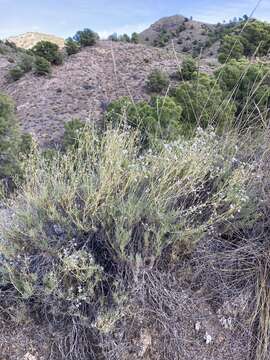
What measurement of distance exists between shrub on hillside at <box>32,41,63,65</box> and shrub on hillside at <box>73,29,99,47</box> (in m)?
1.28

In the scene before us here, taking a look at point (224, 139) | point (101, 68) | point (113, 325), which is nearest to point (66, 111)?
point (101, 68)

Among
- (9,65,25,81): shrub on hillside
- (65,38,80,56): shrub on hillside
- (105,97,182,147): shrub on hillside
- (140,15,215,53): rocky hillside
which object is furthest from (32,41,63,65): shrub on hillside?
(140,15,215,53): rocky hillside

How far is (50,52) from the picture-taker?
1003cm

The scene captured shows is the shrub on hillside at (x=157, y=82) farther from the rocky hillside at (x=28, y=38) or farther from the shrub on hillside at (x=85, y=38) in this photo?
the rocky hillside at (x=28, y=38)

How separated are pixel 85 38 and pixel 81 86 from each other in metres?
3.28

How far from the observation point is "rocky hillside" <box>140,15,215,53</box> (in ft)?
58.0

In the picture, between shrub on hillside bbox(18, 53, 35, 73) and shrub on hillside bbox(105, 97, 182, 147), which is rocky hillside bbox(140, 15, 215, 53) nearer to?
shrub on hillside bbox(18, 53, 35, 73)

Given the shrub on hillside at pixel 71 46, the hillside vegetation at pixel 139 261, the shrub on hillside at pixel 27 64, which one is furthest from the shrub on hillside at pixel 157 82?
the hillside vegetation at pixel 139 261

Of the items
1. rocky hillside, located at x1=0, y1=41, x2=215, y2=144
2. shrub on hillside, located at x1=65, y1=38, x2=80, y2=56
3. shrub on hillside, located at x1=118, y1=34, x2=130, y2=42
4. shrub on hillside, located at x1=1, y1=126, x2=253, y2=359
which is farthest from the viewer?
shrub on hillside, located at x1=118, y1=34, x2=130, y2=42

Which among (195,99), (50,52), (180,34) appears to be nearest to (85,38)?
(50,52)

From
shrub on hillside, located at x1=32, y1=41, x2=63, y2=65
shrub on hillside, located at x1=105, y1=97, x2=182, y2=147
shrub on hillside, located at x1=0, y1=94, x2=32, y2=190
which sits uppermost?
shrub on hillside, located at x1=32, y1=41, x2=63, y2=65

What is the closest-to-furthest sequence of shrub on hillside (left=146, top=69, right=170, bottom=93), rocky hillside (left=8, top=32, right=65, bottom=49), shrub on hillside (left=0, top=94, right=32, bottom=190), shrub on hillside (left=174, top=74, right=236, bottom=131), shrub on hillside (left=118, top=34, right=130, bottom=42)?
shrub on hillside (left=174, top=74, right=236, bottom=131) < shrub on hillside (left=0, top=94, right=32, bottom=190) < shrub on hillside (left=146, top=69, right=170, bottom=93) < shrub on hillside (left=118, top=34, right=130, bottom=42) < rocky hillside (left=8, top=32, right=65, bottom=49)

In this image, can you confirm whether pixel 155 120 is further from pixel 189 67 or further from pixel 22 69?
pixel 22 69

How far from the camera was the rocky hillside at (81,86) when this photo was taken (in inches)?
291
